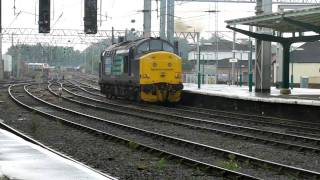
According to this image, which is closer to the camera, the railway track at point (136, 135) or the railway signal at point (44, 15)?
the railway track at point (136, 135)

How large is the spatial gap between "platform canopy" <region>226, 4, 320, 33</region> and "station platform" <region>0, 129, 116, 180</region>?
14.1 meters

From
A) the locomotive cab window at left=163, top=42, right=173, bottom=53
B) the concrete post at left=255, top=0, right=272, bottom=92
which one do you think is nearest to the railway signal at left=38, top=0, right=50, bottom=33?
the locomotive cab window at left=163, top=42, right=173, bottom=53

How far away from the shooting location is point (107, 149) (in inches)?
535

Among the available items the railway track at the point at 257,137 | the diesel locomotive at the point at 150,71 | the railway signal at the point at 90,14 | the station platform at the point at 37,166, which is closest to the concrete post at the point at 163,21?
the railway signal at the point at 90,14

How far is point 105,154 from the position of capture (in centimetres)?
1280

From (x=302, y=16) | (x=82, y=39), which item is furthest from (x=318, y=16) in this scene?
(x=82, y=39)

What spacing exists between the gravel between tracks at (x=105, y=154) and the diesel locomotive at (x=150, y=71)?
26.9ft

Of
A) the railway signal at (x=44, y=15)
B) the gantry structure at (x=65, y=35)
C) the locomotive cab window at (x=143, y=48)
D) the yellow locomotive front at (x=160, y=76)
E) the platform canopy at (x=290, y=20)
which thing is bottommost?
the yellow locomotive front at (x=160, y=76)

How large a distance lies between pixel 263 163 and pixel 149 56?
17.0 metres

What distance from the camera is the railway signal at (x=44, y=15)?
31.5 m

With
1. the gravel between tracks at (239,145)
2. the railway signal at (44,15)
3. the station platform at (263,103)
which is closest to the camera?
the gravel between tracks at (239,145)

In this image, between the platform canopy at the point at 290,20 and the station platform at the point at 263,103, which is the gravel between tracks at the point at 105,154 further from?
the platform canopy at the point at 290,20

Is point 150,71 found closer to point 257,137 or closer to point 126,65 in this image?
point 126,65

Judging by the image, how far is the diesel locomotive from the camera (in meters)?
27.6
